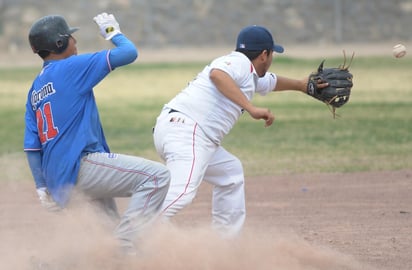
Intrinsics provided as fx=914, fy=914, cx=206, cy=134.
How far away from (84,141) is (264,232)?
226 centimetres

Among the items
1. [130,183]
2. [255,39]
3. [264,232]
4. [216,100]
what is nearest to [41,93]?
[130,183]

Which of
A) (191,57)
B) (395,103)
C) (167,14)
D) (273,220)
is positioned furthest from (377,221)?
(167,14)

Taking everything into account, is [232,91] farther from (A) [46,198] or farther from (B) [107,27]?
(A) [46,198]

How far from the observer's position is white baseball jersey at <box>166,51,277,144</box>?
6859mm

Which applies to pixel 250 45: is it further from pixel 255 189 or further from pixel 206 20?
pixel 206 20

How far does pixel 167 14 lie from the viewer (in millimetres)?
32438

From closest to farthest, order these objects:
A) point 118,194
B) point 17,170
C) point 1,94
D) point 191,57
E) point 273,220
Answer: point 118,194, point 273,220, point 17,170, point 1,94, point 191,57

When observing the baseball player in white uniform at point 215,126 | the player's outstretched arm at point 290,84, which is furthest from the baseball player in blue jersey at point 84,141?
the player's outstretched arm at point 290,84

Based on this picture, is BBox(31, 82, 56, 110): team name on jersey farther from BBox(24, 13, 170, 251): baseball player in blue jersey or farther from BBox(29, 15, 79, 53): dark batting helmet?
BBox(29, 15, 79, 53): dark batting helmet

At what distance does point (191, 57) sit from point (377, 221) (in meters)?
21.6

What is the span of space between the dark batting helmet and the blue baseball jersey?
13 cm

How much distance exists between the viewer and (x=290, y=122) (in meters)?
16.4

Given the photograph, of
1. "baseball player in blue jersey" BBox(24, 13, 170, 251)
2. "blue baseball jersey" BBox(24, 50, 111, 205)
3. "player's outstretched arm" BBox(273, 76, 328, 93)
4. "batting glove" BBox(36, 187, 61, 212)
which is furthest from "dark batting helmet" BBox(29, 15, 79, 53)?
"player's outstretched arm" BBox(273, 76, 328, 93)

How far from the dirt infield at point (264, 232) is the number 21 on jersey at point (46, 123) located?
50cm
